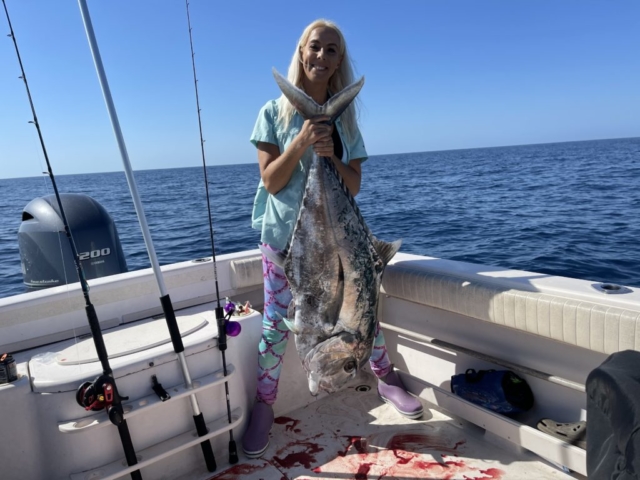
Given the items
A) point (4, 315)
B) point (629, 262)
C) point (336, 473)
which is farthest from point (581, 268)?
point (4, 315)

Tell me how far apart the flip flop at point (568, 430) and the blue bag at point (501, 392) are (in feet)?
0.63

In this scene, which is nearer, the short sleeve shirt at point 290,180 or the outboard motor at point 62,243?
the short sleeve shirt at point 290,180

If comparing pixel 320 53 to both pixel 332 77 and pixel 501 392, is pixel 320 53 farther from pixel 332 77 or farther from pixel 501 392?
pixel 501 392

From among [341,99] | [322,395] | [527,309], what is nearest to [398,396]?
[322,395]

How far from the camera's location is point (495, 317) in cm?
269

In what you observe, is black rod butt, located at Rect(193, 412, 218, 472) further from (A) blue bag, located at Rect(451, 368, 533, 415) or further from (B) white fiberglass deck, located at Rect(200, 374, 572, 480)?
(A) blue bag, located at Rect(451, 368, 533, 415)

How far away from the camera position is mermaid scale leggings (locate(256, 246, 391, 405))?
105 inches

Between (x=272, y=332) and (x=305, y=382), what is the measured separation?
30.0 inches

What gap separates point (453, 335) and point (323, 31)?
7.25 feet

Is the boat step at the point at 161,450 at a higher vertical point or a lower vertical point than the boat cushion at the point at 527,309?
lower

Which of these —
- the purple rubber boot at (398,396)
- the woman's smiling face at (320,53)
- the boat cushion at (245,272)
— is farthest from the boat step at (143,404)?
the woman's smiling face at (320,53)

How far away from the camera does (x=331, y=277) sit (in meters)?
2.11

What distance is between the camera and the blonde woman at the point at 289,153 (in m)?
2.26

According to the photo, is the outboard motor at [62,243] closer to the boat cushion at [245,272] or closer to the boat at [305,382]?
the boat at [305,382]
